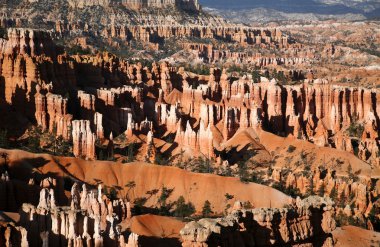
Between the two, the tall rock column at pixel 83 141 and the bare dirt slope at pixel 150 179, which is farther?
the tall rock column at pixel 83 141

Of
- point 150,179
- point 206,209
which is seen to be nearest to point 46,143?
point 150,179

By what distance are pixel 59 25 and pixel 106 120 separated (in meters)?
77.8

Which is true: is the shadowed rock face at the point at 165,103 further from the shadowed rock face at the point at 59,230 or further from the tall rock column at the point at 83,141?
the shadowed rock face at the point at 59,230

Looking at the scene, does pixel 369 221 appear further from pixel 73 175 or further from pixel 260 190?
pixel 73 175

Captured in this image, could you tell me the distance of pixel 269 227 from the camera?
170ft

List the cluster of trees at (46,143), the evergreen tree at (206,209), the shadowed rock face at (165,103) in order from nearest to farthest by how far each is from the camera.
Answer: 1. the evergreen tree at (206,209)
2. the cluster of trees at (46,143)
3. the shadowed rock face at (165,103)

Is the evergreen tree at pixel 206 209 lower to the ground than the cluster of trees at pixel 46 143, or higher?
lower

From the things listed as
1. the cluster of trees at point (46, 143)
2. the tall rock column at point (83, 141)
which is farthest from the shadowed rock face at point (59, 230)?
the tall rock column at point (83, 141)

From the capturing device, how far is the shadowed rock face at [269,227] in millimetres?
46438

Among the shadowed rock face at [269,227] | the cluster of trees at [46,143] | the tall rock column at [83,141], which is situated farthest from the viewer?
the tall rock column at [83,141]

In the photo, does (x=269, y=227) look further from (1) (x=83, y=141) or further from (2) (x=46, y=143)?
(2) (x=46, y=143)

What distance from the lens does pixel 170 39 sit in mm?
197375

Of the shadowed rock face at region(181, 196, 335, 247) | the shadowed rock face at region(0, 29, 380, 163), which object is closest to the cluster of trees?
the shadowed rock face at region(0, 29, 380, 163)

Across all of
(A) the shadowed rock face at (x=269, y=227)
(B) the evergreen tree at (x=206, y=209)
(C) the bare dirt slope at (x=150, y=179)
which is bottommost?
(B) the evergreen tree at (x=206, y=209)
